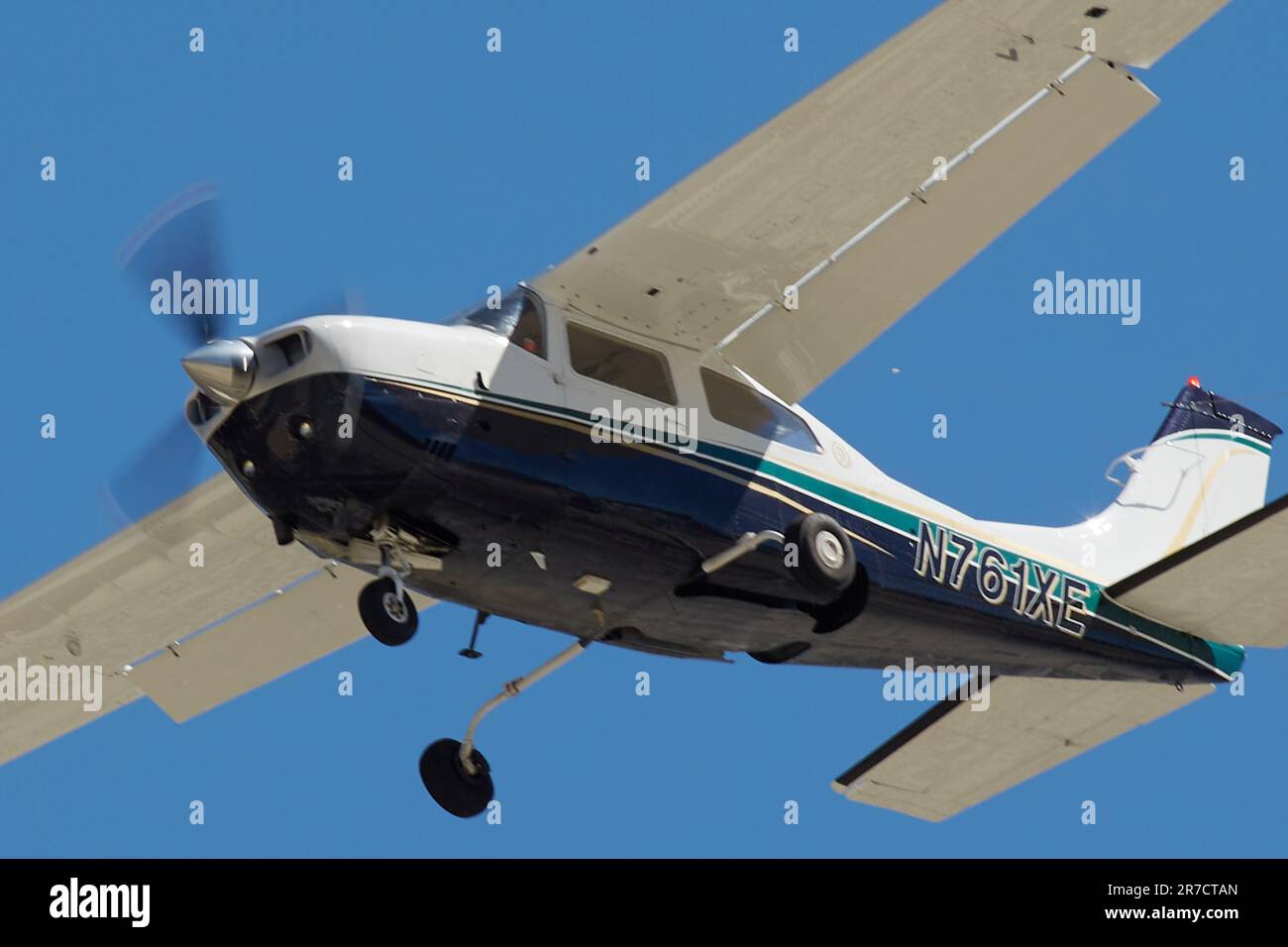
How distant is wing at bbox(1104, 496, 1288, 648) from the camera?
44.9 feet

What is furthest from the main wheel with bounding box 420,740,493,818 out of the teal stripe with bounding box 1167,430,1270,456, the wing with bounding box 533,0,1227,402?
the teal stripe with bounding box 1167,430,1270,456

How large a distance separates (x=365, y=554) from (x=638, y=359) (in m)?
2.05

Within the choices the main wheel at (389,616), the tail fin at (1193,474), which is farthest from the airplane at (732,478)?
the tail fin at (1193,474)

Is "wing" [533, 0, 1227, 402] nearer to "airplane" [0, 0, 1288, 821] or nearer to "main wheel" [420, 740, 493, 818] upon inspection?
"airplane" [0, 0, 1288, 821]

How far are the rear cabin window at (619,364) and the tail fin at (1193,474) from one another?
4.48m

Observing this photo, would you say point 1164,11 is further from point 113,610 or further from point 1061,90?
point 113,610

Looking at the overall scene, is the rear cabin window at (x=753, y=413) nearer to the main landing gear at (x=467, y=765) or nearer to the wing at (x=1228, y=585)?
the main landing gear at (x=467, y=765)

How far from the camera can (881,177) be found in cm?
1317

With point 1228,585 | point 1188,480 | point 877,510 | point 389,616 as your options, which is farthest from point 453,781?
point 1188,480

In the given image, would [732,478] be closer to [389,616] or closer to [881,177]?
[881,177]

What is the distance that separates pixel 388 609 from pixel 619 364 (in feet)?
6.74

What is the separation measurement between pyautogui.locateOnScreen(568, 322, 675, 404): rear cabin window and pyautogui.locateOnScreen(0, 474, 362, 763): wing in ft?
9.52

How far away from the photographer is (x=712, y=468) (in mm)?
13070

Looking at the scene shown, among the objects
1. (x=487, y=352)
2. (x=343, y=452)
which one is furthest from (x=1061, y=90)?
(x=343, y=452)
